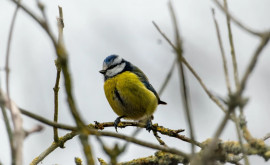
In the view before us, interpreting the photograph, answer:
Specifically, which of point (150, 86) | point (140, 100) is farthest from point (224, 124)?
point (150, 86)

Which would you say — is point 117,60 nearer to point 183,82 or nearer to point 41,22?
point 183,82

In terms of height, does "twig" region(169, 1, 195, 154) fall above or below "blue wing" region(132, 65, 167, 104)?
below

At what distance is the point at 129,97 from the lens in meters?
4.35

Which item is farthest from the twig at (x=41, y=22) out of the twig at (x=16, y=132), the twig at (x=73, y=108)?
the twig at (x=16, y=132)

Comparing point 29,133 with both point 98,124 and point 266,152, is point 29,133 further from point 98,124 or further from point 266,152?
point 98,124

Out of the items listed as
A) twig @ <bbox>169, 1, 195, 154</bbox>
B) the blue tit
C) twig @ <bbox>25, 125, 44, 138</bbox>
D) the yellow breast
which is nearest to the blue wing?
the blue tit

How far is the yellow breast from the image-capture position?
436 centimetres

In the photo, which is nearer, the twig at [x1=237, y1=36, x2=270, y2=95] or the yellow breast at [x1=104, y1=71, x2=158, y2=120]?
the twig at [x1=237, y1=36, x2=270, y2=95]

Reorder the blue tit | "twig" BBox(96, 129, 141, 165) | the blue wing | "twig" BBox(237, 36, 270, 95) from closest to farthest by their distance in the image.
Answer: "twig" BBox(237, 36, 270, 95)
"twig" BBox(96, 129, 141, 165)
the blue tit
the blue wing

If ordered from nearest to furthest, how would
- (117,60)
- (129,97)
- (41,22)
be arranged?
1. (41,22)
2. (129,97)
3. (117,60)

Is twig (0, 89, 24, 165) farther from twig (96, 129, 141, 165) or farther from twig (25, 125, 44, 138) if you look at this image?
twig (96, 129, 141, 165)

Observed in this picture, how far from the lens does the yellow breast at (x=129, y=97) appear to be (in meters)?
4.36

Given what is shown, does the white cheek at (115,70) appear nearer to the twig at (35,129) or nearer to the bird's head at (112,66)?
the bird's head at (112,66)

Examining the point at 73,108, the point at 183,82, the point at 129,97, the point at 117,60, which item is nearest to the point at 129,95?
the point at 129,97
